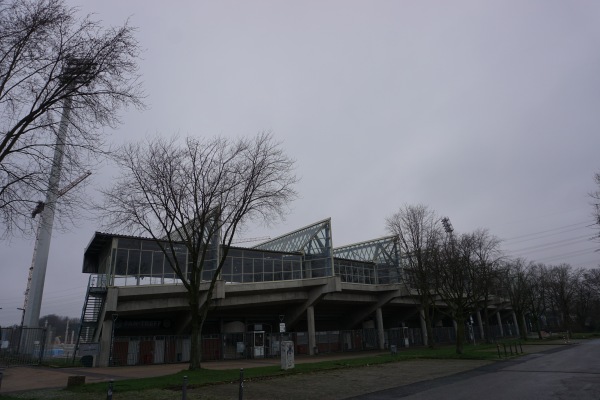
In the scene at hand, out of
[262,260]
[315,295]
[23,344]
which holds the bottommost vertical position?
[23,344]

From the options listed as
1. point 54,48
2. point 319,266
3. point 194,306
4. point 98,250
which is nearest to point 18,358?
point 98,250

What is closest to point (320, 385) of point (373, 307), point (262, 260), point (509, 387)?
point (509, 387)

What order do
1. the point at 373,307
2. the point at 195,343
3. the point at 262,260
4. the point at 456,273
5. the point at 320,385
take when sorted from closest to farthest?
1. the point at 320,385
2. the point at 195,343
3. the point at 456,273
4. the point at 262,260
5. the point at 373,307

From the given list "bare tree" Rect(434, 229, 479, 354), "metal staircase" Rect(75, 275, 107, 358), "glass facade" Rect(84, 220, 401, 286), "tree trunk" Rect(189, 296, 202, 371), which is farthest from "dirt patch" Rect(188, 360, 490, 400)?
"metal staircase" Rect(75, 275, 107, 358)

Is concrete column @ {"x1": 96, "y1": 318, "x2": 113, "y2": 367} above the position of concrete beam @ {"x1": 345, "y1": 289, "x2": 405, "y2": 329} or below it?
below

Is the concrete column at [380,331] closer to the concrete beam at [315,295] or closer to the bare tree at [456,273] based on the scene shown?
the concrete beam at [315,295]

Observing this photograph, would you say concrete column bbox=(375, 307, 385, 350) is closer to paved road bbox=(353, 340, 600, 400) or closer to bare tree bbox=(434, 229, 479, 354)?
bare tree bbox=(434, 229, 479, 354)

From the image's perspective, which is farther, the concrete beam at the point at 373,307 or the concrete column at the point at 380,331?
the concrete column at the point at 380,331

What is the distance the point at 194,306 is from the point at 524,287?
51.4 metres

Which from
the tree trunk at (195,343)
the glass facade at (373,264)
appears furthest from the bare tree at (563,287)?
the tree trunk at (195,343)

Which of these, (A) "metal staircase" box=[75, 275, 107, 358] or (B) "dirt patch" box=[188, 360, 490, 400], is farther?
(A) "metal staircase" box=[75, 275, 107, 358]

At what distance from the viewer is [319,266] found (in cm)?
4416

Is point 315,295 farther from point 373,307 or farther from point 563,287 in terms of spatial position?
point 563,287

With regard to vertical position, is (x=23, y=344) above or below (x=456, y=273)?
below
